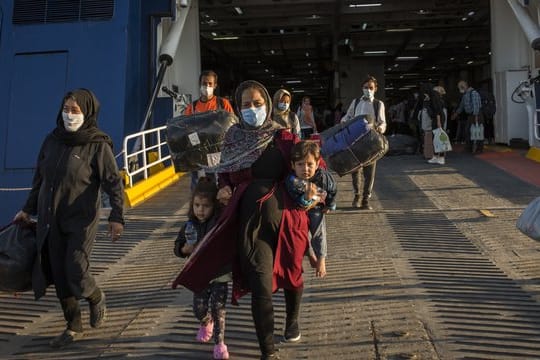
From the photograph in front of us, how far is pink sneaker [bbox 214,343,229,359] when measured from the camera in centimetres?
346

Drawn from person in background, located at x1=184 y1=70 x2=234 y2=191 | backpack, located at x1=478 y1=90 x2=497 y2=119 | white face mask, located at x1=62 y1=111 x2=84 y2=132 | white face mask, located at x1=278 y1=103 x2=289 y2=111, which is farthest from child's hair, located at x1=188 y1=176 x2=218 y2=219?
backpack, located at x1=478 y1=90 x2=497 y2=119

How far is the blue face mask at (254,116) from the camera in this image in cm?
352

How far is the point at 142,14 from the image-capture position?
13.1 meters

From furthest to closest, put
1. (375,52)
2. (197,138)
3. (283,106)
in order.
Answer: (375,52), (283,106), (197,138)

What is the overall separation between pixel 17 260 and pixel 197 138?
239cm

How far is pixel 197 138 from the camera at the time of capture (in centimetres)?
578

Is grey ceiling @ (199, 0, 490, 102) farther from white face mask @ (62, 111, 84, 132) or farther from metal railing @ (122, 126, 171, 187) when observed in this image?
white face mask @ (62, 111, 84, 132)

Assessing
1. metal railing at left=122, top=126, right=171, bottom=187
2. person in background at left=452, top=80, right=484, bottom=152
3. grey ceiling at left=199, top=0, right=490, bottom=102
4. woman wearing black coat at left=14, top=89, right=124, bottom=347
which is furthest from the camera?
grey ceiling at left=199, top=0, right=490, bottom=102

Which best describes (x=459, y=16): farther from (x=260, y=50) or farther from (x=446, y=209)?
(x=446, y=209)

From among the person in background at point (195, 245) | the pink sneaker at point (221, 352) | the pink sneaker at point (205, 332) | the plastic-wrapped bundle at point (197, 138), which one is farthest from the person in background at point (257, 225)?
the plastic-wrapped bundle at point (197, 138)

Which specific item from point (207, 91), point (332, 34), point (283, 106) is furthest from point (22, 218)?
point (332, 34)

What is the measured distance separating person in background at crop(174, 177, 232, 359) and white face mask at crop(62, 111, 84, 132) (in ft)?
2.95

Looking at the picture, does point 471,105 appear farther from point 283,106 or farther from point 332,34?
point 332,34

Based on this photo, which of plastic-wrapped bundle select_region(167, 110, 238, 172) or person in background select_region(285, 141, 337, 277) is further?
plastic-wrapped bundle select_region(167, 110, 238, 172)
